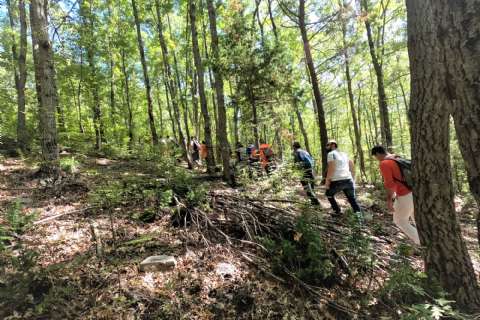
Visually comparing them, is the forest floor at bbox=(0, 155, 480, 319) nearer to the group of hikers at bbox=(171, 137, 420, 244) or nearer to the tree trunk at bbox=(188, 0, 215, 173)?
the group of hikers at bbox=(171, 137, 420, 244)

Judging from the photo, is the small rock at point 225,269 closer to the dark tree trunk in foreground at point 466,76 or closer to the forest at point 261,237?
the forest at point 261,237

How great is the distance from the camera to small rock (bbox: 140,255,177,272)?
10.9 ft

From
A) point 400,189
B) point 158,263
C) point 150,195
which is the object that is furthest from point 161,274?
point 400,189

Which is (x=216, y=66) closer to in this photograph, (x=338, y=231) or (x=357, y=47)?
(x=338, y=231)

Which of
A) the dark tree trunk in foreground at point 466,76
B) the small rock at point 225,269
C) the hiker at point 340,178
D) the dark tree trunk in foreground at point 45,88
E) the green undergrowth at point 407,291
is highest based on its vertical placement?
the dark tree trunk in foreground at point 45,88

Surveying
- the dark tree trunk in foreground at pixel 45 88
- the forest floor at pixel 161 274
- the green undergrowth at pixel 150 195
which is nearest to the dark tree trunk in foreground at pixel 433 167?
the forest floor at pixel 161 274

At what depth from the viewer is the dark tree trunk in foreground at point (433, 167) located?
2.82 m

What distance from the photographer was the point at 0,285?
2711 mm

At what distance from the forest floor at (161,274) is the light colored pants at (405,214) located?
318 millimetres

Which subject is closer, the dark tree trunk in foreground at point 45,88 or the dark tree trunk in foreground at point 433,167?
the dark tree trunk in foreground at point 433,167

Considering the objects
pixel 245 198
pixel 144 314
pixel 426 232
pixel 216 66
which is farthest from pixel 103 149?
pixel 426 232

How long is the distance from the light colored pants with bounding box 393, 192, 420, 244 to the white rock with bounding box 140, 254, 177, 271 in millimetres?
3891

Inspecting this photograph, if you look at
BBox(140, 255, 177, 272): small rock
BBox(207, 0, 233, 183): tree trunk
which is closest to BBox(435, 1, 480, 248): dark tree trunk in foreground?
BBox(140, 255, 177, 272): small rock

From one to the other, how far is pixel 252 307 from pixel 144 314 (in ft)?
3.88
